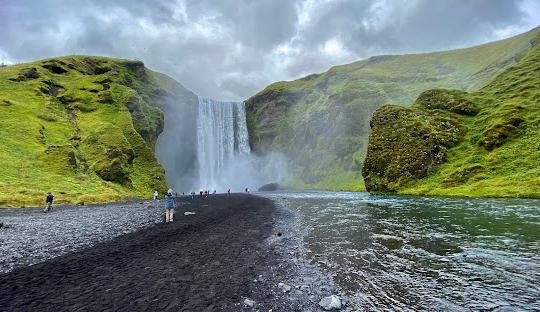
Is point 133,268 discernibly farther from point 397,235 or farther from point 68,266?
point 397,235

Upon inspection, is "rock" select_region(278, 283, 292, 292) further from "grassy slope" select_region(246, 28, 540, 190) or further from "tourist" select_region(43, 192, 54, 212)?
"grassy slope" select_region(246, 28, 540, 190)

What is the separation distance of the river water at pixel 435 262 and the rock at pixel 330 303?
0.76 meters

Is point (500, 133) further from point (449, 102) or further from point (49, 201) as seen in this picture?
point (49, 201)

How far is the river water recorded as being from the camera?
11.4 m

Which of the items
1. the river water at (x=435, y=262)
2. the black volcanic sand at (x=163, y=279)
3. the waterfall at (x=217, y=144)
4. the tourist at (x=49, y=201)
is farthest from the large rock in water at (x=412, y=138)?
the waterfall at (x=217, y=144)

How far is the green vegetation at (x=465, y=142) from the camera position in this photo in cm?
5843

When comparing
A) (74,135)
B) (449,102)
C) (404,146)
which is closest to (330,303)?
(404,146)

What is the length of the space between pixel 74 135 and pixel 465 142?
96.3 m

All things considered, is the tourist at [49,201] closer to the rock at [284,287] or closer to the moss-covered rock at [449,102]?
the rock at [284,287]

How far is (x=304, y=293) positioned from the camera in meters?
12.9

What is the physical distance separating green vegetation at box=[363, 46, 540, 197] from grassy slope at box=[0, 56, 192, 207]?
6257cm

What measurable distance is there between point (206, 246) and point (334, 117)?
15909 cm

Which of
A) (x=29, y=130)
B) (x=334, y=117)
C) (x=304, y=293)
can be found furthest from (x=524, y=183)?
(x=334, y=117)

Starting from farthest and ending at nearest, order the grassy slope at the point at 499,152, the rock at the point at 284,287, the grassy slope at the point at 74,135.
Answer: the grassy slope at the point at 74,135 → the grassy slope at the point at 499,152 → the rock at the point at 284,287
